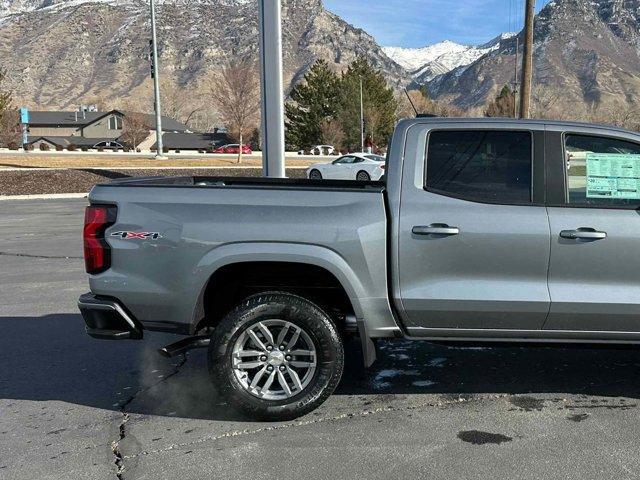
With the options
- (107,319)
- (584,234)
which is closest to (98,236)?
(107,319)

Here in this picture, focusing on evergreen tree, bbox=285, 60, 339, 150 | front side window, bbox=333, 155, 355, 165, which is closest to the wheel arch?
front side window, bbox=333, 155, 355, 165

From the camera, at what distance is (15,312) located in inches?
267

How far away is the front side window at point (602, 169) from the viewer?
3992 mm

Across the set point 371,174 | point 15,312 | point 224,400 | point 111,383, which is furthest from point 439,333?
point 371,174

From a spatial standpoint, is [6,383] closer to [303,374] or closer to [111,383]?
[111,383]

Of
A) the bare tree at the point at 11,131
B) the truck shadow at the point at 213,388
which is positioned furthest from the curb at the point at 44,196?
the bare tree at the point at 11,131

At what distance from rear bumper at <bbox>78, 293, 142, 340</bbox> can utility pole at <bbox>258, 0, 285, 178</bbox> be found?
22.1ft

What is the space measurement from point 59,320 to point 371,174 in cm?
2210

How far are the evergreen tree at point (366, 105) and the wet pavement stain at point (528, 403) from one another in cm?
6588

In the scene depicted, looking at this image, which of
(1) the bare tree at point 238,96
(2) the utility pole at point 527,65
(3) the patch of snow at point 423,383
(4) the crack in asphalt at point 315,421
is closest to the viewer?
(4) the crack in asphalt at point 315,421

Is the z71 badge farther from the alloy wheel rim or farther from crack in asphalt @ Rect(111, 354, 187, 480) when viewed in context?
crack in asphalt @ Rect(111, 354, 187, 480)

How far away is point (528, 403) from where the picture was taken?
13.9ft

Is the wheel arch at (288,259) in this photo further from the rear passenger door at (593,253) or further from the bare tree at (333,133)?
the bare tree at (333,133)

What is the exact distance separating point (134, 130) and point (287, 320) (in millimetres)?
87064
